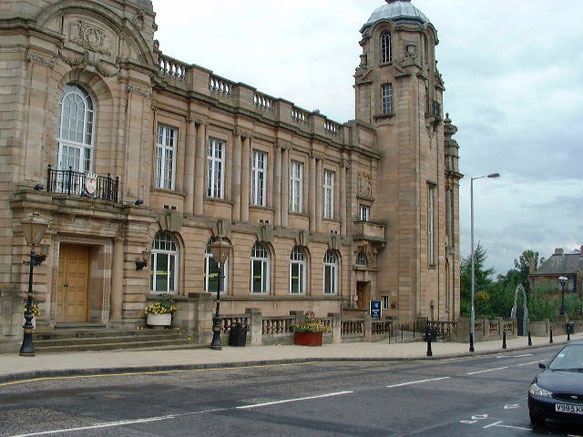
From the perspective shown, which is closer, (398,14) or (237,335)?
(237,335)

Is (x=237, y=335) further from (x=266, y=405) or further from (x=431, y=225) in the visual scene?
(x=431, y=225)

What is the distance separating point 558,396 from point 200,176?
66.0 feet

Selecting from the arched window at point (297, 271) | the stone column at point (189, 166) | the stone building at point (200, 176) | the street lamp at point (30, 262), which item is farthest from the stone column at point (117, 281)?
the arched window at point (297, 271)

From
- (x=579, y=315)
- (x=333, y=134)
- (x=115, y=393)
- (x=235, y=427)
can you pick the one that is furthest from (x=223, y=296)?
(x=579, y=315)

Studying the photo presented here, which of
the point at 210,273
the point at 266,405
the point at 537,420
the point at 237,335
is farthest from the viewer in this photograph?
the point at 210,273

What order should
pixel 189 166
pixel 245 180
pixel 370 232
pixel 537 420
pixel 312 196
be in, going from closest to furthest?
pixel 537 420, pixel 189 166, pixel 245 180, pixel 312 196, pixel 370 232

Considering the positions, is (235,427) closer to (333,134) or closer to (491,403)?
(491,403)

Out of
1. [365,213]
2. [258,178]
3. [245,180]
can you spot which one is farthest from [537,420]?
[365,213]

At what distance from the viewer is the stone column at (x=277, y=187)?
105 feet

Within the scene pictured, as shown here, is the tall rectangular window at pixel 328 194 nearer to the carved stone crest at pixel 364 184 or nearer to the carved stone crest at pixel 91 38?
the carved stone crest at pixel 364 184

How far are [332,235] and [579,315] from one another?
119ft

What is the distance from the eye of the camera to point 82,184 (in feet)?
72.9

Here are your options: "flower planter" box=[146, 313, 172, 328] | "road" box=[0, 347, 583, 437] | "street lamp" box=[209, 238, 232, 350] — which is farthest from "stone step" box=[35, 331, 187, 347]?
→ "road" box=[0, 347, 583, 437]

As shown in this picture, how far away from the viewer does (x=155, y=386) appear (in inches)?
542
